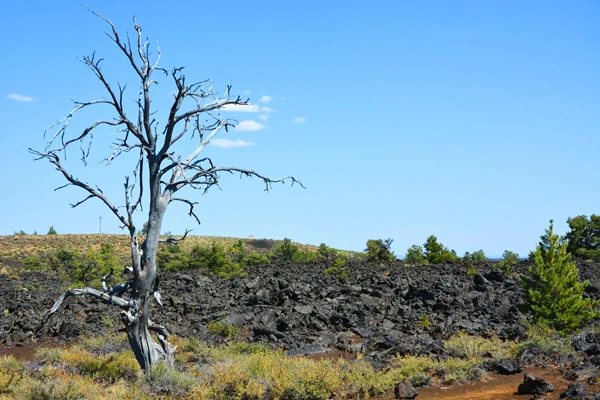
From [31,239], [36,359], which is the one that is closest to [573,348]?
[36,359]

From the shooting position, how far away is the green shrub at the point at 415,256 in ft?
152

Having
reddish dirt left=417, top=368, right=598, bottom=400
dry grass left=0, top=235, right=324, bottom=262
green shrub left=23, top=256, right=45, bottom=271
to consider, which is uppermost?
dry grass left=0, top=235, right=324, bottom=262

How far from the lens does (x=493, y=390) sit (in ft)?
42.3

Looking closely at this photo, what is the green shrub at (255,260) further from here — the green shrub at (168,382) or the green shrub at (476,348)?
the green shrub at (168,382)

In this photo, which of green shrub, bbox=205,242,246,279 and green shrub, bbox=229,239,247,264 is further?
green shrub, bbox=229,239,247,264

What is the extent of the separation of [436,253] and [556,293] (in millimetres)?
26473

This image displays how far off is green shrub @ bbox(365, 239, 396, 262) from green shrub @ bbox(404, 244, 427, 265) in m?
1.35

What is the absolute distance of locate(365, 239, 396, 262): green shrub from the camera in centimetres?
4755

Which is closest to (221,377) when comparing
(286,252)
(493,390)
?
(493,390)

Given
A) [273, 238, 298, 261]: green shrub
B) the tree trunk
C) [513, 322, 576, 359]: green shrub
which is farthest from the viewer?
[273, 238, 298, 261]: green shrub

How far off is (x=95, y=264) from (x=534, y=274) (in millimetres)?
25877

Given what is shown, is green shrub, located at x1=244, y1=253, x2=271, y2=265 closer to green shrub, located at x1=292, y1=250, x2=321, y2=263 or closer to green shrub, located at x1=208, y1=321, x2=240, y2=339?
green shrub, located at x1=292, y1=250, x2=321, y2=263

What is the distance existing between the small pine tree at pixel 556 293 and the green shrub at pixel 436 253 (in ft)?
79.6

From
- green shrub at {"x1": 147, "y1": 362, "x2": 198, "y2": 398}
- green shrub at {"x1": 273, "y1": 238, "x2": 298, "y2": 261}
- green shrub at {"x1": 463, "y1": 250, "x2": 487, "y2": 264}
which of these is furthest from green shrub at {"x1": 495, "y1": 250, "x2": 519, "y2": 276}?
green shrub at {"x1": 147, "y1": 362, "x2": 198, "y2": 398}
